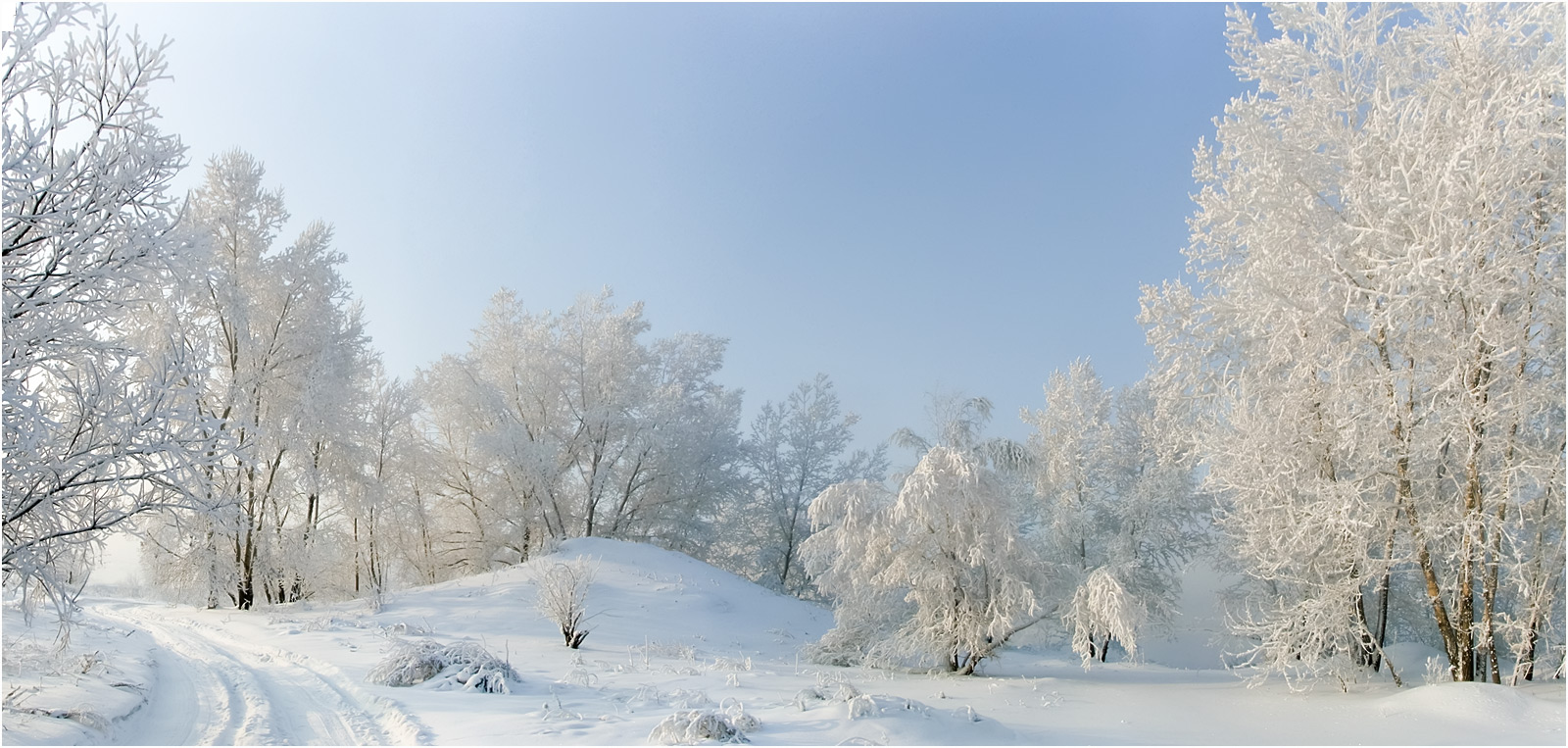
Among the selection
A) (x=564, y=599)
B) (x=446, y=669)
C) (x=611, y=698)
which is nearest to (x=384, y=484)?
(x=564, y=599)

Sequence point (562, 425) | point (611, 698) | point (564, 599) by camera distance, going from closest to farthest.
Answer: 1. point (611, 698)
2. point (564, 599)
3. point (562, 425)

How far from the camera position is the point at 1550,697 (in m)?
8.02

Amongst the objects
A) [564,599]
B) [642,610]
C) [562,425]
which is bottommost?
[642,610]

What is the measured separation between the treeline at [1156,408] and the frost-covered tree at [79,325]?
2 centimetres

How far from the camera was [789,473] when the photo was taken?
26891mm

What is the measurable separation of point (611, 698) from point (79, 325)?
5.11 metres

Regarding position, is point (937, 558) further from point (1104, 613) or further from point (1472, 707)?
point (1472, 707)

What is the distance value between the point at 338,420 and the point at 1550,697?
1910cm

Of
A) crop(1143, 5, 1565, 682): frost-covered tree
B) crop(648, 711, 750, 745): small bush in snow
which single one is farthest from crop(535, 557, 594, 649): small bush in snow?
crop(1143, 5, 1565, 682): frost-covered tree

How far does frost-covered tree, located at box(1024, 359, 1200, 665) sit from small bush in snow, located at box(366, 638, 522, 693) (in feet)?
34.3

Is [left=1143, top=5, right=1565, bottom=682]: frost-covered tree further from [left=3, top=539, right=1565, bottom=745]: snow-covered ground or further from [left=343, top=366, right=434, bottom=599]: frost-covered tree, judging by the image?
[left=343, top=366, right=434, bottom=599]: frost-covered tree

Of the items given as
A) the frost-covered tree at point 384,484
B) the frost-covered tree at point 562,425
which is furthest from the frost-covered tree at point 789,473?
the frost-covered tree at point 384,484

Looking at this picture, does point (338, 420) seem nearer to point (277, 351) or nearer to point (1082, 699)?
point (277, 351)

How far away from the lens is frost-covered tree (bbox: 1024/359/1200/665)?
15.4 meters
